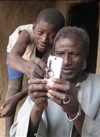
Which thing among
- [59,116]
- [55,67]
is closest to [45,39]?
[59,116]

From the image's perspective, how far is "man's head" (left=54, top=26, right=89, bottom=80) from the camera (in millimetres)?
1815

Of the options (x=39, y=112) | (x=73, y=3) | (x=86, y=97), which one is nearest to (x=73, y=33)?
(x=86, y=97)

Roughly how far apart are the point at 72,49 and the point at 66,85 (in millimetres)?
410

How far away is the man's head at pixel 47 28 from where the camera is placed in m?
2.24

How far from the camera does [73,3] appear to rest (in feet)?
12.0

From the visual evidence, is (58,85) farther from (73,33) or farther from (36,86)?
(73,33)

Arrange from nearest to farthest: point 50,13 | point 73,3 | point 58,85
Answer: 1. point 58,85
2. point 50,13
3. point 73,3

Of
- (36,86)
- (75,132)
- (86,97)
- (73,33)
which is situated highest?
(73,33)

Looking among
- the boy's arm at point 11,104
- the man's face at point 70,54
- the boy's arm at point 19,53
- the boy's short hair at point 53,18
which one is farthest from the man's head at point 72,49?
the boy's arm at point 11,104

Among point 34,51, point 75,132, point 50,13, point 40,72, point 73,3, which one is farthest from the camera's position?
point 73,3

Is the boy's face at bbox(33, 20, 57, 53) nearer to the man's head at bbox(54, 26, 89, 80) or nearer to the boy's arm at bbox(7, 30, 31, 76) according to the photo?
the boy's arm at bbox(7, 30, 31, 76)

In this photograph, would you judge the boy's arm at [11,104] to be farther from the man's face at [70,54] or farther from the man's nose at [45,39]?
the man's face at [70,54]

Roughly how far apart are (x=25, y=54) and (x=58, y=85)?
3.76ft

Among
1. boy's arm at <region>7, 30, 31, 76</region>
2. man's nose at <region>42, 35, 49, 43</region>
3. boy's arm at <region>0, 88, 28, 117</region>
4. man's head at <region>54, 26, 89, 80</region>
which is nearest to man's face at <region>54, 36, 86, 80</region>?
man's head at <region>54, 26, 89, 80</region>
